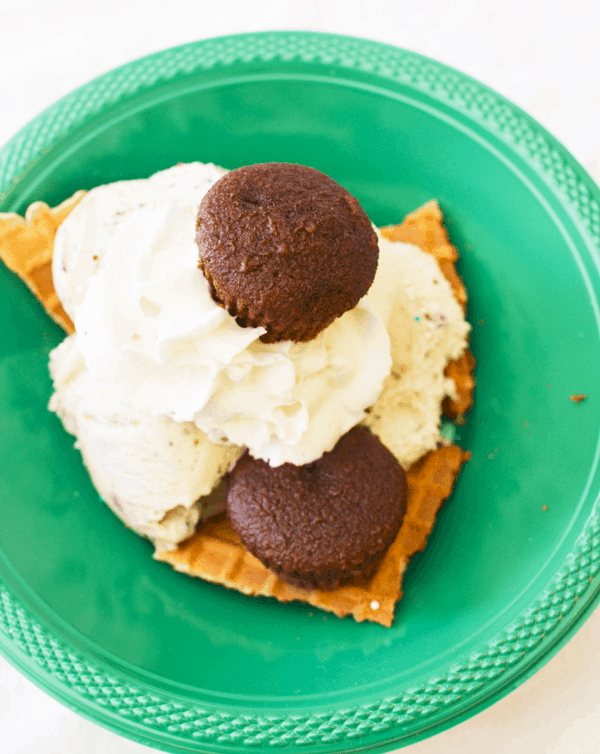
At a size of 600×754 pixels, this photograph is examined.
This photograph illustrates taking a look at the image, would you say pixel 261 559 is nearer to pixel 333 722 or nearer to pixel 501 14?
pixel 333 722

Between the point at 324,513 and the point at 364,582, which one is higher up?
the point at 324,513

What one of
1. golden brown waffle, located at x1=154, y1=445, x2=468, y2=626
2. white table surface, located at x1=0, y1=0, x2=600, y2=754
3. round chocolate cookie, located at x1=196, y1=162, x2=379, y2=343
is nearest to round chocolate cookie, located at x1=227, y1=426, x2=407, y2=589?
golden brown waffle, located at x1=154, y1=445, x2=468, y2=626

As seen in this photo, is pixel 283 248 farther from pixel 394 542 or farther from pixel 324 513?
pixel 394 542

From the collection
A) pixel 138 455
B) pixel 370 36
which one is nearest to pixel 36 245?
pixel 138 455

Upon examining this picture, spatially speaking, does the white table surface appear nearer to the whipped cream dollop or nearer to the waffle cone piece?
the waffle cone piece

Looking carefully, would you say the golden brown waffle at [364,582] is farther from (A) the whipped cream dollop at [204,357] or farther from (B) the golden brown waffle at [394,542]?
(A) the whipped cream dollop at [204,357]

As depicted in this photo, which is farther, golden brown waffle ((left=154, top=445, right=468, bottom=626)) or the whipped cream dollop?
golden brown waffle ((left=154, top=445, right=468, bottom=626))

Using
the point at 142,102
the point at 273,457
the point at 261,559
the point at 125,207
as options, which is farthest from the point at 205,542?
the point at 142,102

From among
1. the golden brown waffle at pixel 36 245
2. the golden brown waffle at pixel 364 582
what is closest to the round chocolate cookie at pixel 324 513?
the golden brown waffle at pixel 364 582
